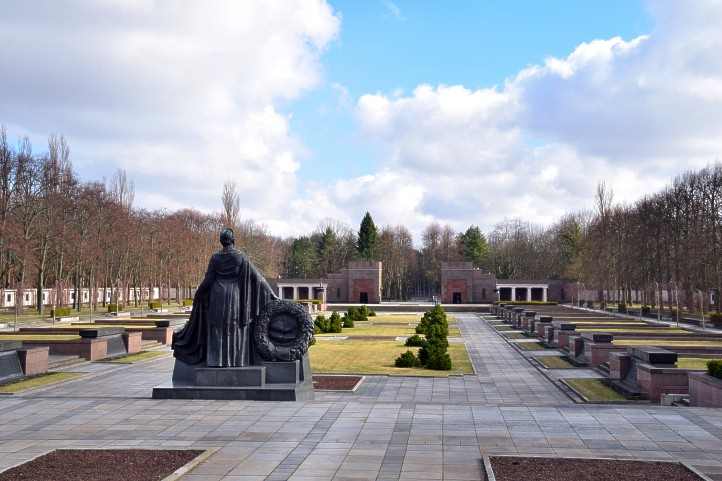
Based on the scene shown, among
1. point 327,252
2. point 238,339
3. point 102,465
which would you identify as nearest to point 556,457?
point 102,465

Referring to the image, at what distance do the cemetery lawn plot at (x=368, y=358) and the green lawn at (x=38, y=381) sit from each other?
7244mm

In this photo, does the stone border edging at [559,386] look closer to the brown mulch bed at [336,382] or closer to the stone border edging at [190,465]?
the brown mulch bed at [336,382]

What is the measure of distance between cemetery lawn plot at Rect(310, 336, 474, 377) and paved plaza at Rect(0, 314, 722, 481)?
14.7 feet

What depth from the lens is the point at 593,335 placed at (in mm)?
23609

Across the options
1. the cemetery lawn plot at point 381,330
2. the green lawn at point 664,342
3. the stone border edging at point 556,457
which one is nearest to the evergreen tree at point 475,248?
the cemetery lawn plot at point 381,330

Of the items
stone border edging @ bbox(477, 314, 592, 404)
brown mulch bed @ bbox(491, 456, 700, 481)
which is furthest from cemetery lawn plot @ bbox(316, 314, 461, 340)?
brown mulch bed @ bbox(491, 456, 700, 481)

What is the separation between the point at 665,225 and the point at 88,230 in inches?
1906

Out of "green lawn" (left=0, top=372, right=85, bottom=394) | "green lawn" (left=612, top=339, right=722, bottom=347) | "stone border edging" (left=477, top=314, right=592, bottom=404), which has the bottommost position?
"stone border edging" (left=477, top=314, right=592, bottom=404)

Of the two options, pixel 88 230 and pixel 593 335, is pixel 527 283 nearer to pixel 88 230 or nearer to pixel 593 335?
pixel 88 230

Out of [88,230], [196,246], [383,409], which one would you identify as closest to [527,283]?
[196,246]

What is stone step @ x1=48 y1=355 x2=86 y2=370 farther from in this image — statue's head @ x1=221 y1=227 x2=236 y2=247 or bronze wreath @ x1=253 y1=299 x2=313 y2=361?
Result: bronze wreath @ x1=253 y1=299 x2=313 y2=361

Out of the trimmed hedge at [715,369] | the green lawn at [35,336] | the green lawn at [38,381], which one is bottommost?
the green lawn at [38,381]

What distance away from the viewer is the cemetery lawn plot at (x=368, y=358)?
21.0 metres

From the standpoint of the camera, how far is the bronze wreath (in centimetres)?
1489
